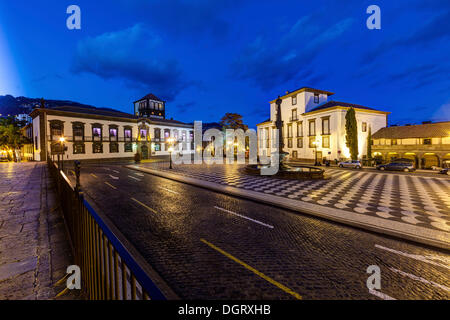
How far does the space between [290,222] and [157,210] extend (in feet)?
18.5

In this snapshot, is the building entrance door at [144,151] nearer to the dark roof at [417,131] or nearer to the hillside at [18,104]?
the dark roof at [417,131]

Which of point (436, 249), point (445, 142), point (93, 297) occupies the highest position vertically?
point (445, 142)

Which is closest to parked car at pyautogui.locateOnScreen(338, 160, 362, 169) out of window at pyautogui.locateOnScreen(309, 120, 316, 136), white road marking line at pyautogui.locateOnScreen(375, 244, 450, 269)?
window at pyautogui.locateOnScreen(309, 120, 316, 136)

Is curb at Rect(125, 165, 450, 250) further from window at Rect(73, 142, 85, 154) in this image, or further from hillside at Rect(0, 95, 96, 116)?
hillside at Rect(0, 95, 96, 116)

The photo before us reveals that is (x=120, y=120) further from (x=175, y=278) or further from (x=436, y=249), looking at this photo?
(x=436, y=249)

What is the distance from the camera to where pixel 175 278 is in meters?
4.16

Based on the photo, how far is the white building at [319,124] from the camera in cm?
3516

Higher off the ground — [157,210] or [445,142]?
[445,142]

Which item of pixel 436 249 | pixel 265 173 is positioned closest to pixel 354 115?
pixel 265 173

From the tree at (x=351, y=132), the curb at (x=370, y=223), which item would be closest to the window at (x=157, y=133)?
the tree at (x=351, y=132)

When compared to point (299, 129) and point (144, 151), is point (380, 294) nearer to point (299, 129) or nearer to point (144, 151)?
point (299, 129)

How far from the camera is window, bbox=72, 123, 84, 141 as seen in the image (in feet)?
116

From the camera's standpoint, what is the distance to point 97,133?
38094mm
